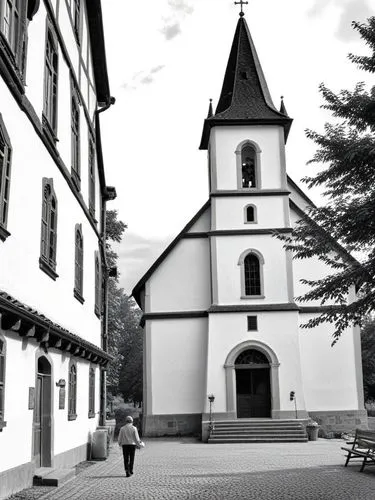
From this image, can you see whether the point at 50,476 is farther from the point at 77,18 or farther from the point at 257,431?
the point at 257,431

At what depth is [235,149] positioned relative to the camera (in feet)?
106

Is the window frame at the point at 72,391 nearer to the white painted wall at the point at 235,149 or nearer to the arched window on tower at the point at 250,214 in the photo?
the arched window on tower at the point at 250,214

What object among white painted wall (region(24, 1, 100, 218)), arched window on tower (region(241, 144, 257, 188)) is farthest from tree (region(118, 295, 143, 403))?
white painted wall (region(24, 1, 100, 218))

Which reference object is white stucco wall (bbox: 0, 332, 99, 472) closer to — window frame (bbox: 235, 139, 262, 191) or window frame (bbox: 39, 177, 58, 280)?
window frame (bbox: 39, 177, 58, 280)

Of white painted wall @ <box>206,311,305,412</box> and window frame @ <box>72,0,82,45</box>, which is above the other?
window frame @ <box>72,0,82,45</box>

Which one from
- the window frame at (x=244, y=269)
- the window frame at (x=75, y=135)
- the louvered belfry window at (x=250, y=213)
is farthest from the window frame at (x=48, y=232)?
the louvered belfry window at (x=250, y=213)

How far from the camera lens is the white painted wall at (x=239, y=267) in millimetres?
30516

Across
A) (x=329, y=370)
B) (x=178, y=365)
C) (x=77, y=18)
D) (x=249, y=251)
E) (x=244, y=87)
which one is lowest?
(x=329, y=370)

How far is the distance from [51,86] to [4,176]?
4.95 m

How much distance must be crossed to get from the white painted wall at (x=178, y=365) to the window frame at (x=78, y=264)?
12140 mm

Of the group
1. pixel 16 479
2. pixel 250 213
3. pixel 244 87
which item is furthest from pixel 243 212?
pixel 16 479

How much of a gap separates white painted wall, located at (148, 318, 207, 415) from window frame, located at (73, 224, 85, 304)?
39.8 feet

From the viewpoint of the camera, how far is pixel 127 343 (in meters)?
68.5

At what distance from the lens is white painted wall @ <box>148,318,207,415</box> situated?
30.4m
